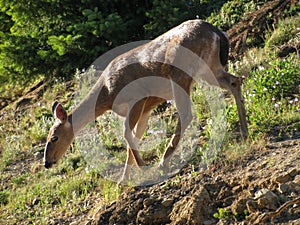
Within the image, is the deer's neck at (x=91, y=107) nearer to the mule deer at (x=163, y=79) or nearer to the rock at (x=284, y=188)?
the mule deer at (x=163, y=79)

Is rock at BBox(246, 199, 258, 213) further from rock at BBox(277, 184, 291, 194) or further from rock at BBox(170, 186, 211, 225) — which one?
rock at BBox(170, 186, 211, 225)

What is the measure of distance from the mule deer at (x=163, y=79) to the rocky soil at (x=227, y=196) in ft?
2.78

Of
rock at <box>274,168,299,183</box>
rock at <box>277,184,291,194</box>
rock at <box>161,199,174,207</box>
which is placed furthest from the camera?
rock at <box>161,199,174,207</box>

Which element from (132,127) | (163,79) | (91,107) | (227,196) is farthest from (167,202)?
(91,107)

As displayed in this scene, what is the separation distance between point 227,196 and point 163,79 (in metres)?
2.43

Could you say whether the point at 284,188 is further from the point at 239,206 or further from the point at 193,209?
the point at 193,209

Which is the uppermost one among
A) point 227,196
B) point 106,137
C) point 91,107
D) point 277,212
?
point 91,107

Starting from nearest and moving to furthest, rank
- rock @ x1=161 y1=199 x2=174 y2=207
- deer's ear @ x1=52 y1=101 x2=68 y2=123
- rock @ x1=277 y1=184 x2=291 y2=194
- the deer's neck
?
rock @ x1=277 y1=184 x2=291 y2=194, rock @ x1=161 y1=199 x2=174 y2=207, the deer's neck, deer's ear @ x1=52 y1=101 x2=68 y2=123

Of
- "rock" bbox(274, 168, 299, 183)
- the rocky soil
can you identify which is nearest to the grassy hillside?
the rocky soil

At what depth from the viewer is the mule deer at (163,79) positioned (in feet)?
27.1

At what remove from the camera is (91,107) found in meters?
8.91

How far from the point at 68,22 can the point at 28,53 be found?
3.84 ft

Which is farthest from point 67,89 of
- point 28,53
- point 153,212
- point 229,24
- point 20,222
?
point 153,212

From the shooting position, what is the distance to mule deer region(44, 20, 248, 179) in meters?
8.27
